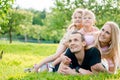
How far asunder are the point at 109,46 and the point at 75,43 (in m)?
0.92

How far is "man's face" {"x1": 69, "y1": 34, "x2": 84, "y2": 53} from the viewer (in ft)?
26.9

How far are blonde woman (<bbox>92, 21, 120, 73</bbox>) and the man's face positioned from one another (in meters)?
0.41

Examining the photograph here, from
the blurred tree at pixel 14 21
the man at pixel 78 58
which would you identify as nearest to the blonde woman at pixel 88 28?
the man at pixel 78 58

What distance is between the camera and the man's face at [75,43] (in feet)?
26.9

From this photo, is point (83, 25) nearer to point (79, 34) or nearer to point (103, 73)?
point (79, 34)

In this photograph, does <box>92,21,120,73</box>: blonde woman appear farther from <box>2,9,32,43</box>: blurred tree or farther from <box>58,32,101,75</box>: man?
<box>2,9,32,43</box>: blurred tree

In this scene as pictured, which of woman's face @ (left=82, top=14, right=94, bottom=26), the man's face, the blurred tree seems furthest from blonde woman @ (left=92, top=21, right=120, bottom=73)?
the blurred tree

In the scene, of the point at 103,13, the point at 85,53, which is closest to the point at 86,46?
the point at 85,53

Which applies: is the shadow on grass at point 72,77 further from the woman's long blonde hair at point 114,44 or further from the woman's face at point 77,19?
the woman's face at point 77,19

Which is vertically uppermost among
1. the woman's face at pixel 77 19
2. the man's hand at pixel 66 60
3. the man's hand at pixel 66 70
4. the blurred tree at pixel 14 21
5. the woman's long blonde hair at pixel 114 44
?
the woman's face at pixel 77 19

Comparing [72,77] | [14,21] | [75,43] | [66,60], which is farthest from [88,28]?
[14,21]

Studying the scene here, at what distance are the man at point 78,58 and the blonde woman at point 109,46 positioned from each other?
213mm

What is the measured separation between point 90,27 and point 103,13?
29780 mm

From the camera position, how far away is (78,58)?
839 cm
